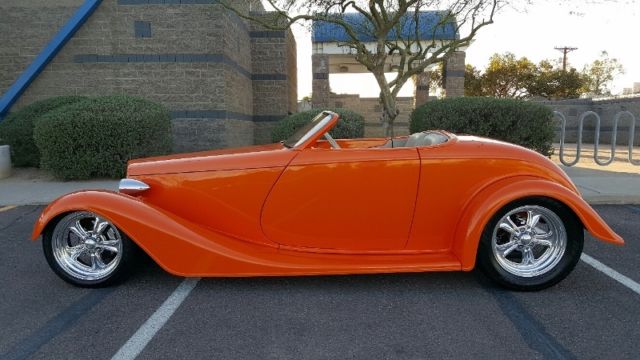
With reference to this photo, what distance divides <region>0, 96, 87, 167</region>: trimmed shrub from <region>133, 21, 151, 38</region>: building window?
226cm

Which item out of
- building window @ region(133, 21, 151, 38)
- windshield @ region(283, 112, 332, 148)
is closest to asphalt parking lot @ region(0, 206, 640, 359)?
windshield @ region(283, 112, 332, 148)

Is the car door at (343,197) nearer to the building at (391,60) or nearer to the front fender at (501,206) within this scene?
the front fender at (501,206)

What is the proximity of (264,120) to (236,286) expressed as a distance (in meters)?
10.6

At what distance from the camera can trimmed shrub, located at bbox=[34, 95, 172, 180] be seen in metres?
7.21


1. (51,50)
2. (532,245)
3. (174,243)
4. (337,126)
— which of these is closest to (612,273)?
(532,245)

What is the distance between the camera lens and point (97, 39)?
998 centimetres

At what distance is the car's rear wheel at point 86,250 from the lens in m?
3.11

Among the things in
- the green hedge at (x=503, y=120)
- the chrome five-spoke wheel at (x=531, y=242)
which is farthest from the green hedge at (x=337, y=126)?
the chrome five-spoke wheel at (x=531, y=242)

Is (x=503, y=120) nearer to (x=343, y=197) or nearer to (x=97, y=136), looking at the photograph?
(x=343, y=197)

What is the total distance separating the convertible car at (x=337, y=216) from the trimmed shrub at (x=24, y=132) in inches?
257

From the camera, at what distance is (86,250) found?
3.17m

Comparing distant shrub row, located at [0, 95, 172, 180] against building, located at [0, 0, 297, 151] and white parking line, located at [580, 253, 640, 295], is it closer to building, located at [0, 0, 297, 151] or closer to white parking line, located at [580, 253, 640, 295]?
building, located at [0, 0, 297, 151]

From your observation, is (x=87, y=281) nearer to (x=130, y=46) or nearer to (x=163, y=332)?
(x=163, y=332)

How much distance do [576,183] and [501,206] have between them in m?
5.04
